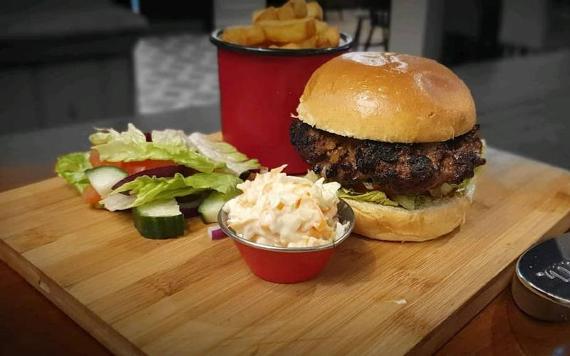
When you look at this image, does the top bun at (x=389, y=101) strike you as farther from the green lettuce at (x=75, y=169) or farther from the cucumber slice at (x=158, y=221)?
the green lettuce at (x=75, y=169)

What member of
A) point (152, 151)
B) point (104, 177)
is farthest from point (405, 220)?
point (104, 177)

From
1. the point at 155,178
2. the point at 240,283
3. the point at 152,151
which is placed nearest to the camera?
the point at 240,283

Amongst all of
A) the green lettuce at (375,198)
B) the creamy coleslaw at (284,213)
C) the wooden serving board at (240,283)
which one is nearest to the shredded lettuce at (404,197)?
the green lettuce at (375,198)

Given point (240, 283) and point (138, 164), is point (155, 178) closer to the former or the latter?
point (138, 164)

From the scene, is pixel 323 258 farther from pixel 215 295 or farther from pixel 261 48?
pixel 261 48

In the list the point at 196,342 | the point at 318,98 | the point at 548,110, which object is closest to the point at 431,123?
the point at 318,98
